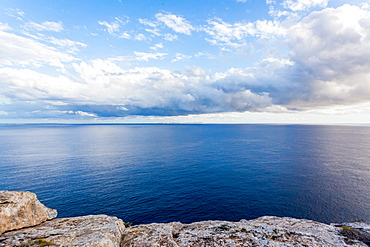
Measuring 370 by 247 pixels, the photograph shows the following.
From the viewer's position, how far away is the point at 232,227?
3325 centimetres

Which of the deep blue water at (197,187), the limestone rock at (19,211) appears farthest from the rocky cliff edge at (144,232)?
the deep blue water at (197,187)

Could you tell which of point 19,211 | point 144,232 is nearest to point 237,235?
point 144,232

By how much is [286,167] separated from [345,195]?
1398 inches

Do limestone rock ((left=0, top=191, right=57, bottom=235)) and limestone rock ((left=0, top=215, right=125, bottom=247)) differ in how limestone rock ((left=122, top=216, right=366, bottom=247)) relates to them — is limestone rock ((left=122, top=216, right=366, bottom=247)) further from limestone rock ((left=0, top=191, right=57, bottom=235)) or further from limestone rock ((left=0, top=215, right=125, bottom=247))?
limestone rock ((left=0, top=191, right=57, bottom=235))

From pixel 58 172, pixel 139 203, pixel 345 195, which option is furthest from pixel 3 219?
pixel 345 195

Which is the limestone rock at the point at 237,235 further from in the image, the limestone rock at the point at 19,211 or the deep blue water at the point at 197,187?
the deep blue water at the point at 197,187

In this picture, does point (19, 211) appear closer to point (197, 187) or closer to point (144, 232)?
point (144, 232)

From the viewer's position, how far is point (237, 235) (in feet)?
98.1

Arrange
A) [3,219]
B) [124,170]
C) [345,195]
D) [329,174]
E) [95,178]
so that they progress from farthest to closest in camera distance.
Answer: [124,170] → [329,174] → [95,178] → [345,195] → [3,219]

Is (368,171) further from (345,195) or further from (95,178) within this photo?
(95,178)

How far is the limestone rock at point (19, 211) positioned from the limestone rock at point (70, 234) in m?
1.33

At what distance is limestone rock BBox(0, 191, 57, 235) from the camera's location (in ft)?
94.2

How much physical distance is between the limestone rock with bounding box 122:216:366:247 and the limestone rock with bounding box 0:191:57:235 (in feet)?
59.1

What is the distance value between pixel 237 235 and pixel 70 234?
27.4m
